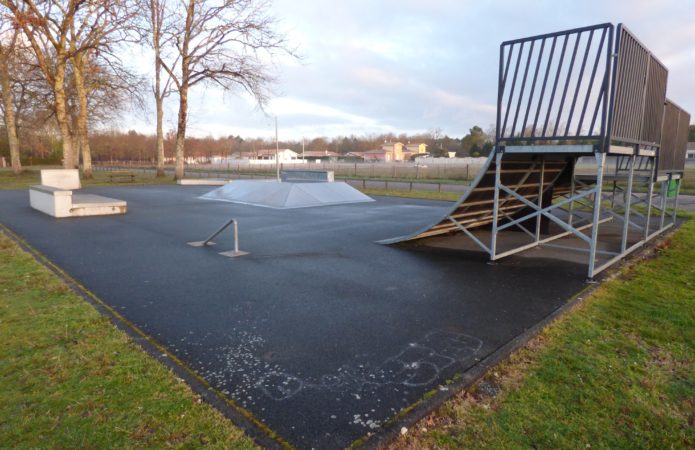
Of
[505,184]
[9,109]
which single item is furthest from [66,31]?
[505,184]

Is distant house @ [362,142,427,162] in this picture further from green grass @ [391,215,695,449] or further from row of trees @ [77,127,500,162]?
green grass @ [391,215,695,449]

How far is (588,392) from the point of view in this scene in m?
3.30

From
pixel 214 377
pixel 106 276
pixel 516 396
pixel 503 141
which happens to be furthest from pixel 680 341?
pixel 106 276

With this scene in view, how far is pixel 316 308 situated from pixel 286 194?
40.3 ft

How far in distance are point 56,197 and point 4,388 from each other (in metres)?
11.9

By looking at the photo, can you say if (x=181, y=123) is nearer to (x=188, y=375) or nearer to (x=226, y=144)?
(x=188, y=375)

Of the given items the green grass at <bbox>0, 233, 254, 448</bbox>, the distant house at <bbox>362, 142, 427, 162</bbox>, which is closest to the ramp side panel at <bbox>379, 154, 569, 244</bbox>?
the green grass at <bbox>0, 233, 254, 448</bbox>

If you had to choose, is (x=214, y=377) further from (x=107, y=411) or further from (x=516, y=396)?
(x=516, y=396)

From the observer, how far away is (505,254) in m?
7.76

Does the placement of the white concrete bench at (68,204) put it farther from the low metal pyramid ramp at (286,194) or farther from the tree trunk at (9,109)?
the tree trunk at (9,109)

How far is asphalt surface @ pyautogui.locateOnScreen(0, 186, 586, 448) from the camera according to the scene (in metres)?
3.28

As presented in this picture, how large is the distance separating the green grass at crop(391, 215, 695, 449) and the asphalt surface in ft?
1.14

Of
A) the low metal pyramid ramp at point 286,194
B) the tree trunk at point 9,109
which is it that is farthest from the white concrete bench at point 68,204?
the tree trunk at point 9,109

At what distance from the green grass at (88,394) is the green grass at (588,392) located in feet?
4.84
